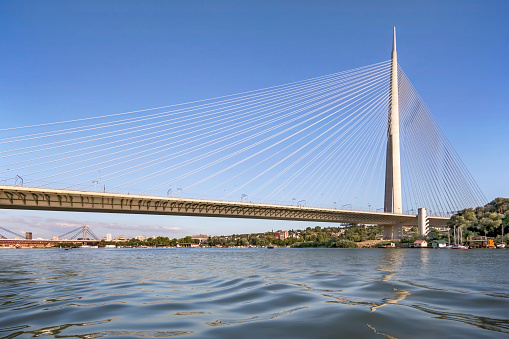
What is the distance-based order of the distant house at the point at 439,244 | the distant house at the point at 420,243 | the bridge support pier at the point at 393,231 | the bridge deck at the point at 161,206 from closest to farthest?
the bridge deck at the point at 161,206
the distant house at the point at 439,244
the distant house at the point at 420,243
the bridge support pier at the point at 393,231

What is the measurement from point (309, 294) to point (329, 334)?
398 centimetres

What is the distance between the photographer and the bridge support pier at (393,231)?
7656 cm

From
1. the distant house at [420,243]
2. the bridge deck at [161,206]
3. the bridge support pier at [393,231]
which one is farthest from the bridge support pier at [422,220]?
the bridge deck at [161,206]

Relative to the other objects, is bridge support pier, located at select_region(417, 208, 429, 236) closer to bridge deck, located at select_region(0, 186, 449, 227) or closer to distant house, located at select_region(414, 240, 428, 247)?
distant house, located at select_region(414, 240, 428, 247)

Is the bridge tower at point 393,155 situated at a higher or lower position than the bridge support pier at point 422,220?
higher

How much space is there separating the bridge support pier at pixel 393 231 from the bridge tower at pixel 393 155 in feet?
47.8

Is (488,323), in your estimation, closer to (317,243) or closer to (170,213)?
(170,213)

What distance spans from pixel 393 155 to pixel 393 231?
929 inches

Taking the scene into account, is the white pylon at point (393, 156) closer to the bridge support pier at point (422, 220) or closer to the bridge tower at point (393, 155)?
the bridge tower at point (393, 155)

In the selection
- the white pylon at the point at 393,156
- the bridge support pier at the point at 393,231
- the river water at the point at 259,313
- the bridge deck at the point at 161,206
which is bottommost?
the bridge support pier at the point at 393,231

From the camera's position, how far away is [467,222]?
238 ft

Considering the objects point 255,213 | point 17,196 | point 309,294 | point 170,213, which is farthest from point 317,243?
point 309,294

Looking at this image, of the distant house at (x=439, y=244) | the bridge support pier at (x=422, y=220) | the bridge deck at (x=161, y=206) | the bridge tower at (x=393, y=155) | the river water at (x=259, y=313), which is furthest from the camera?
the bridge support pier at (x=422, y=220)

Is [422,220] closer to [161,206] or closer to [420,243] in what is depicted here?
[420,243]
